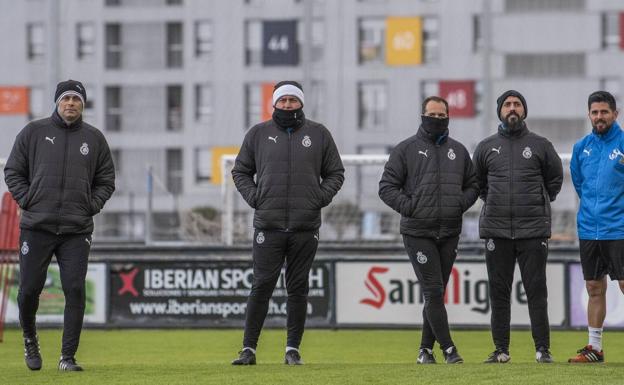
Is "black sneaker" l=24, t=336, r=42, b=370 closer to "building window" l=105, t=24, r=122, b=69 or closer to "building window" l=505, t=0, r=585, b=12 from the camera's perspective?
"building window" l=505, t=0, r=585, b=12

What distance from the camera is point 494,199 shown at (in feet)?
38.1

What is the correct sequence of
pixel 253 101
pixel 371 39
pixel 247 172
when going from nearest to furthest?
pixel 247 172
pixel 371 39
pixel 253 101

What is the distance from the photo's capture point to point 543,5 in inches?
2196

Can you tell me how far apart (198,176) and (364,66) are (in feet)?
25.5

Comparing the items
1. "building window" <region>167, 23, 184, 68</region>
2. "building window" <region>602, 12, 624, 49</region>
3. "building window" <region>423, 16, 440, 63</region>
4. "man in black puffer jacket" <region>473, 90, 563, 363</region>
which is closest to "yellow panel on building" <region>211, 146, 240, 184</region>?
"building window" <region>167, 23, 184, 68</region>

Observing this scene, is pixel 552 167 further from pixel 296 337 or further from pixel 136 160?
pixel 136 160

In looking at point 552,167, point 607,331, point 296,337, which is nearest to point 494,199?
point 552,167

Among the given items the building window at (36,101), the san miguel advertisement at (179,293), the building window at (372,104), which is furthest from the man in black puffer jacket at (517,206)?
the building window at (36,101)

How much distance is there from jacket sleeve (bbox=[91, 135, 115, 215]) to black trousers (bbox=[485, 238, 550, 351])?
302 centimetres

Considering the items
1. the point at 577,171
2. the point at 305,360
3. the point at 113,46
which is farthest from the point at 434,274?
the point at 113,46

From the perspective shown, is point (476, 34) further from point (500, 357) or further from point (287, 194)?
point (287, 194)

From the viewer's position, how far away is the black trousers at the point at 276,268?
11.2 m

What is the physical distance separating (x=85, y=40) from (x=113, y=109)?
304 centimetres

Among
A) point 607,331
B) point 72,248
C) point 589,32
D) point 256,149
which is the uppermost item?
point 589,32
